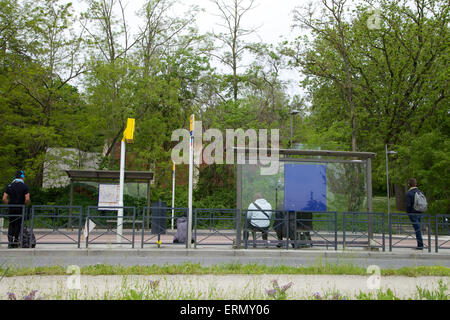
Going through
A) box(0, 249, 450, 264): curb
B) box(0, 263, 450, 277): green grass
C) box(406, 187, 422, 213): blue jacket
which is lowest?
box(0, 249, 450, 264): curb

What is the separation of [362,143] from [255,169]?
2465 centimetres

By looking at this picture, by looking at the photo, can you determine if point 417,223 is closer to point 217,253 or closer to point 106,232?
point 217,253

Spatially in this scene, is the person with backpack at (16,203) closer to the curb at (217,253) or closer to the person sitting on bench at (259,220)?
the curb at (217,253)

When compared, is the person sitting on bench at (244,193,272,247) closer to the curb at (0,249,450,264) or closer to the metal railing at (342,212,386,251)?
the curb at (0,249,450,264)

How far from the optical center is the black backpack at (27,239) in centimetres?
1256

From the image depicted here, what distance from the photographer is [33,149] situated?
27.5 metres

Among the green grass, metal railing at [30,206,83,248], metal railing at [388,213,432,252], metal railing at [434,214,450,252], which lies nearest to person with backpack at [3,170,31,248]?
metal railing at [30,206,83,248]

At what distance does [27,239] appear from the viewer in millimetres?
12586

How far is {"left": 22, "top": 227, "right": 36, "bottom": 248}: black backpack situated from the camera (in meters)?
Result: 12.6
